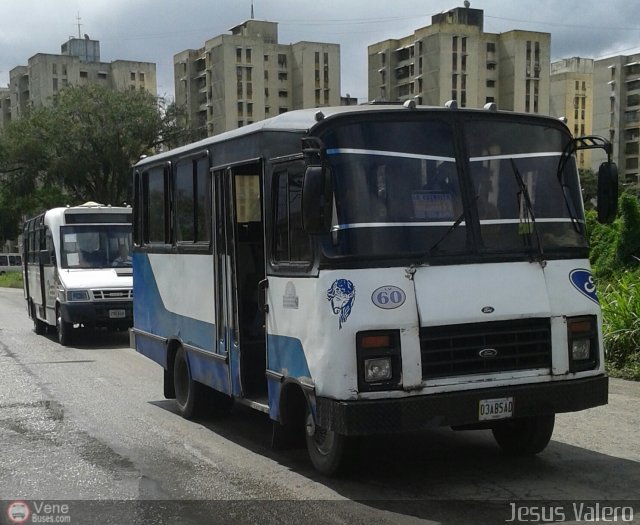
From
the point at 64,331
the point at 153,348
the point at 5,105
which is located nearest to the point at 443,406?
the point at 153,348

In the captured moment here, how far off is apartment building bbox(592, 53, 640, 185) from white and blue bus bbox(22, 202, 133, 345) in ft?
416

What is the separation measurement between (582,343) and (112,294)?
40.6 feet

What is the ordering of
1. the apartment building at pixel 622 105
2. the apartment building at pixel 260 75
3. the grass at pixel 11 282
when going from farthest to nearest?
the apartment building at pixel 622 105 → the apartment building at pixel 260 75 → the grass at pixel 11 282

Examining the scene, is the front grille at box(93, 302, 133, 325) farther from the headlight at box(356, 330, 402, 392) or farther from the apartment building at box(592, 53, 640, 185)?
the apartment building at box(592, 53, 640, 185)

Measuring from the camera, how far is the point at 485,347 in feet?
21.0

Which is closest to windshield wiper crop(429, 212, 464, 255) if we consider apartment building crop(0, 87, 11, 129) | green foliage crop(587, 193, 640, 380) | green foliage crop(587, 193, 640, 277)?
green foliage crop(587, 193, 640, 380)

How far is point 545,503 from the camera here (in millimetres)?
6090

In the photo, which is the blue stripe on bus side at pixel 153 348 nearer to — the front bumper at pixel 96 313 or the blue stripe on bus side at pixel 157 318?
the blue stripe on bus side at pixel 157 318

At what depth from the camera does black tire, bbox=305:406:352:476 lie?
6613 millimetres

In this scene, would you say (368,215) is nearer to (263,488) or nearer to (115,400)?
(263,488)

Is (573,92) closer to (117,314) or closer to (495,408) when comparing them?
(117,314)

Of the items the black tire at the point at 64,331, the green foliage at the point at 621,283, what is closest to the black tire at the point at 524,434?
the green foliage at the point at 621,283

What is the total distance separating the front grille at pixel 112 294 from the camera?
689 inches

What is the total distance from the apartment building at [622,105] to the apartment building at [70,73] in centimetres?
6729
